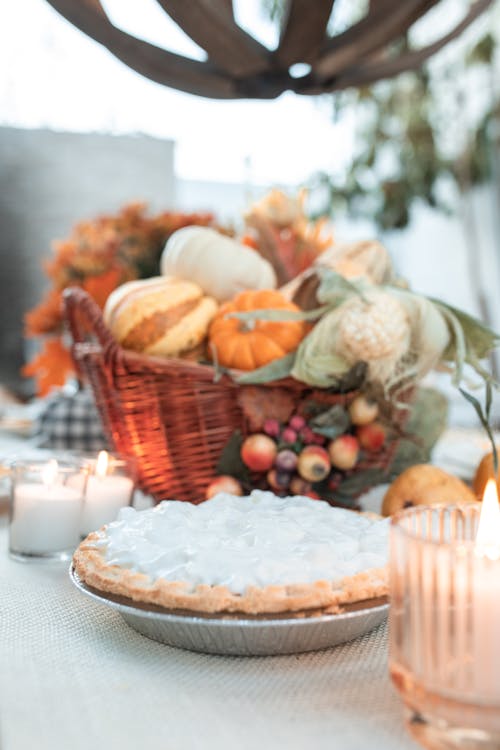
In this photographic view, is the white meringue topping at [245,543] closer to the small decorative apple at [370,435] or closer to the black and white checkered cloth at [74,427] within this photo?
the small decorative apple at [370,435]

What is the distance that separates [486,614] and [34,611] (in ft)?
1.19

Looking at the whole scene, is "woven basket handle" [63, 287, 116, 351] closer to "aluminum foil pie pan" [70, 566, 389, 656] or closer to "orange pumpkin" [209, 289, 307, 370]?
"orange pumpkin" [209, 289, 307, 370]

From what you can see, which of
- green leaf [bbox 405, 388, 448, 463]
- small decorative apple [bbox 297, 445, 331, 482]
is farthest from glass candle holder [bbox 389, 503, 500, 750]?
green leaf [bbox 405, 388, 448, 463]

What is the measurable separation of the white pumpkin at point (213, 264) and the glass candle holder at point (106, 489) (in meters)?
0.28

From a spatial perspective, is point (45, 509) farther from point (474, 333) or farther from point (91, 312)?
point (474, 333)

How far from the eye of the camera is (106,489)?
788 mm

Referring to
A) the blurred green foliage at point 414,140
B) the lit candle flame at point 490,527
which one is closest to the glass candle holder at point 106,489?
the lit candle flame at point 490,527

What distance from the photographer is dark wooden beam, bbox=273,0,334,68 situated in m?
0.95

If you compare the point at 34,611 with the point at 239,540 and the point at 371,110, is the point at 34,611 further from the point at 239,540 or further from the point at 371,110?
the point at 371,110

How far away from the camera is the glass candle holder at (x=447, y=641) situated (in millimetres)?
351

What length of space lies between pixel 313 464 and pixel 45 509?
0.85 ft

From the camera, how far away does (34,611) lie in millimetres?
600

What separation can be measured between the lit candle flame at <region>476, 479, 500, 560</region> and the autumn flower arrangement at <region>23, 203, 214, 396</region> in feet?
3.55

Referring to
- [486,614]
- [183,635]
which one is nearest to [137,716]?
[183,635]
